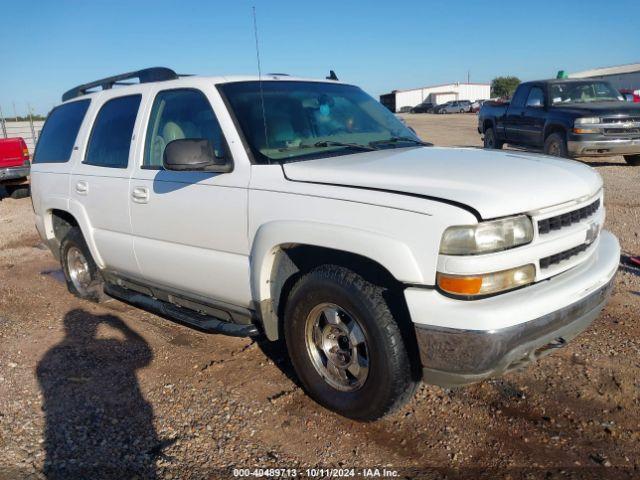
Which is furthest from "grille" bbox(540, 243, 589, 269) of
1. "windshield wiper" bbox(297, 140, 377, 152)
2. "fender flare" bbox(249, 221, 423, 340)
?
"windshield wiper" bbox(297, 140, 377, 152)

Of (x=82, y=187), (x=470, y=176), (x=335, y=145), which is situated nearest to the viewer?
(x=470, y=176)

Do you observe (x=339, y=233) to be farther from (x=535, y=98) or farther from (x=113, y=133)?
(x=535, y=98)

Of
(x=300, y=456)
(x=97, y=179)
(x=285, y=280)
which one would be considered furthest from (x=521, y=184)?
(x=97, y=179)

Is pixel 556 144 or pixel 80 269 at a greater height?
pixel 556 144

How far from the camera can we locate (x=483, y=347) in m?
2.58

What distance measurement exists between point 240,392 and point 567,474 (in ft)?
6.37

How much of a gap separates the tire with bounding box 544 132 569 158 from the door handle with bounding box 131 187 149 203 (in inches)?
361

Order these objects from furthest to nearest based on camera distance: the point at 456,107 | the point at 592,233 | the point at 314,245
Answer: the point at 456,107 → the point at 592,233 → the point at 314,245

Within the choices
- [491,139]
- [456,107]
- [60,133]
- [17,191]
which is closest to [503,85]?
[456,107]

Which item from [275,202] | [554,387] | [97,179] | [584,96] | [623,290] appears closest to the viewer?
[275,202]

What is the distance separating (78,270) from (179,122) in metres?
2.32

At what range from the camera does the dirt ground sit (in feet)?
9.58

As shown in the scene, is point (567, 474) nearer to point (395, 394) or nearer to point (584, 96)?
point (395, 394)

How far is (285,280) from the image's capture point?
342 cm
